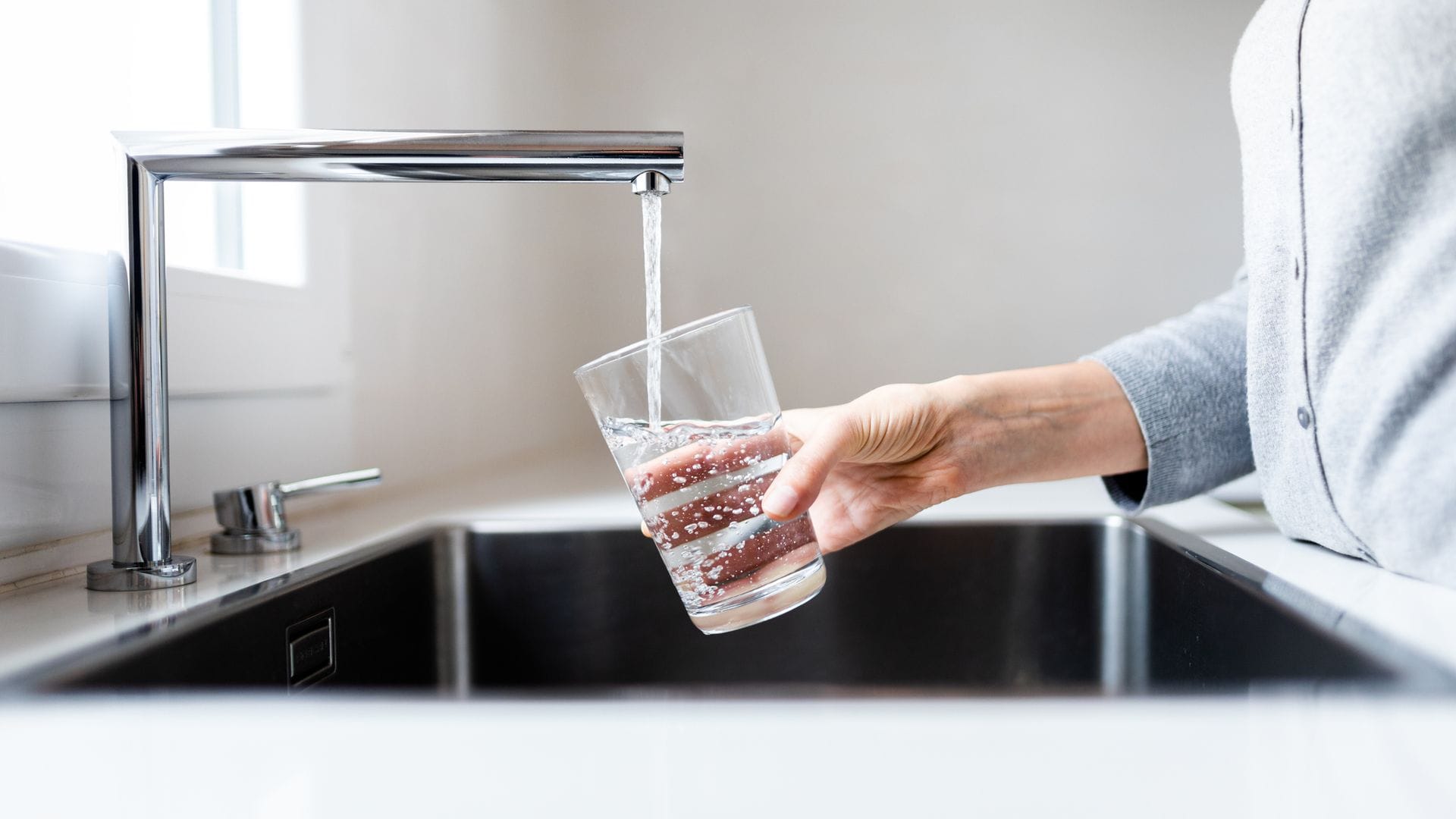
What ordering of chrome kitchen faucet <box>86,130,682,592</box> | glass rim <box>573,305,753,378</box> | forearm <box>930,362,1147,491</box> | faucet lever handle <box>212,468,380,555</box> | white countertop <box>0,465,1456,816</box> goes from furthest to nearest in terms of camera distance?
forearm <box>930,362,1147,491</box> < faucet lever handle <box>212,468,380,555</box> < chrome kitchen faucet <box>86,130,682,592</box> < glass rim <box>573,305,753,378</box> < white countertop <box>0,465,1456,816</box>

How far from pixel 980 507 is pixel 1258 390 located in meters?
0.31

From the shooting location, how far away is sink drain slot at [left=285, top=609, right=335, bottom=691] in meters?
0.60

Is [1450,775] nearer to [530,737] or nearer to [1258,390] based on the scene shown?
[530,737]

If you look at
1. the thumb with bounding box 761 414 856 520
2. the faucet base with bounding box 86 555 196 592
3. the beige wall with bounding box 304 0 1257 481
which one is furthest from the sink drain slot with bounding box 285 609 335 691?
the beige wall with bounding box 304 0 1257 481

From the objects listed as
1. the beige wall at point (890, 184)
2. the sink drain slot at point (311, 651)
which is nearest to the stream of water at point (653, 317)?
the sink drain slot at point (311, 651)

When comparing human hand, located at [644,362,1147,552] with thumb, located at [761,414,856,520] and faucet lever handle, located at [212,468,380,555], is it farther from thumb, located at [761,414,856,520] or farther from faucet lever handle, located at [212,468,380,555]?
faucet lever handle, located at [212,468,380,555]

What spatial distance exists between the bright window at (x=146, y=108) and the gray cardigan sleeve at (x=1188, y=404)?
28.7 inches

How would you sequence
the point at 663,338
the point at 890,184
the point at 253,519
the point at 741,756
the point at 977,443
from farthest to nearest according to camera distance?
the point at 890,184
the point at 977,443
the point at 253,519
the point at 663,338
the point at 741,756

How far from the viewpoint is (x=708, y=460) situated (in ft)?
1.66

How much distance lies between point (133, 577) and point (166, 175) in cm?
23

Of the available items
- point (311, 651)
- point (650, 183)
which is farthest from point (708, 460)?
point (311, 651)

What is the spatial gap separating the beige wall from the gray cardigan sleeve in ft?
3.02

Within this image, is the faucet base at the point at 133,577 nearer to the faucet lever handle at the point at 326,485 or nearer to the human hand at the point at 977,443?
the faucet lever handle at the point at 326,485

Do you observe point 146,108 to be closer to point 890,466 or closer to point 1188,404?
point 890,466
